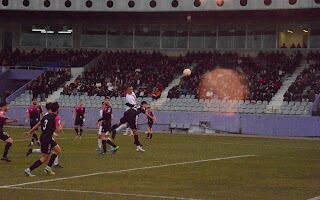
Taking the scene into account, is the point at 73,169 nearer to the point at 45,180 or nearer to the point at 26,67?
the point at 45,180

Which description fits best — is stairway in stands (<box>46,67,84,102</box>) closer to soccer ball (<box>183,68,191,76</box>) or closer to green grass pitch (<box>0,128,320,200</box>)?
soccer ball (<box>183,68,191,76</box>)

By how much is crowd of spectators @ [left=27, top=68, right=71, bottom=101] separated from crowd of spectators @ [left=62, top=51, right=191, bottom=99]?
144cm

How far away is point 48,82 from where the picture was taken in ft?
192

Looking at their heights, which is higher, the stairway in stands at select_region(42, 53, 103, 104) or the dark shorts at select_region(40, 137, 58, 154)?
the stairway in stands at select_region(42, 53, 103, 104)

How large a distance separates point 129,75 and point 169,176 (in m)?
39.4

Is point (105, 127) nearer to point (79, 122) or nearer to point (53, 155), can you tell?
point (53, 155)

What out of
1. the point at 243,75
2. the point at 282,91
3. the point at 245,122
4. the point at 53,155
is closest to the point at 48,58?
the point at 243,75

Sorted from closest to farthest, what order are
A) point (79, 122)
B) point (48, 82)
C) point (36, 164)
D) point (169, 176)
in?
point (36, 164), point (169, 176), point (79, 122), point (48, 82)

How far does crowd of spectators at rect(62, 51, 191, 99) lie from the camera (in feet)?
184

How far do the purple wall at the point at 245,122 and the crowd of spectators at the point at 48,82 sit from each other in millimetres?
6010

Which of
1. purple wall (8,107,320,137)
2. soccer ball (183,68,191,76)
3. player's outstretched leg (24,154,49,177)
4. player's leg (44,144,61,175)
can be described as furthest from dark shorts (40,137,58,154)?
soccer ball (183,68,191,76)

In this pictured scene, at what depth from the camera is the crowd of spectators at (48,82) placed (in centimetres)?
5712

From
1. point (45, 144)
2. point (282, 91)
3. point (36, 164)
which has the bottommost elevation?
point (36, 164)

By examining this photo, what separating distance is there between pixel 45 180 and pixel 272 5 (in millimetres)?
37971
